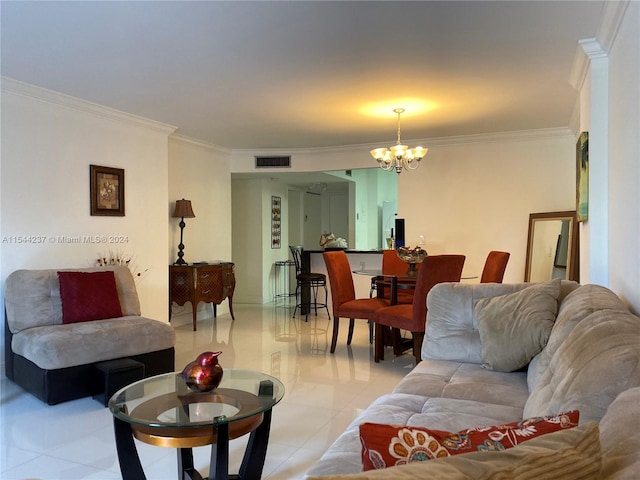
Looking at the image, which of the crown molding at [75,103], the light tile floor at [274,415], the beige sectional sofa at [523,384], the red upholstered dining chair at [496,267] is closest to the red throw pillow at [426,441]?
the beige sectional sofa at [523,384]

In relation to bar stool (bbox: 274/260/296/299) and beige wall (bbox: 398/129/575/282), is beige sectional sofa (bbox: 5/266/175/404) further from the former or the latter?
bar stool (bbox: 274/260/296/299)

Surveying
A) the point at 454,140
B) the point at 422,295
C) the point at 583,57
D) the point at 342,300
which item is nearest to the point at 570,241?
the point at 454,140

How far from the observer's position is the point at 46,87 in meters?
3.87

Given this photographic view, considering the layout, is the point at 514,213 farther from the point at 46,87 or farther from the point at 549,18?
the point at 46,87

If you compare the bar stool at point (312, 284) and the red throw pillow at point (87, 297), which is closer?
the red throw pillow at point (87, 297)

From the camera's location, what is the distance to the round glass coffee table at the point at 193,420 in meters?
1.77

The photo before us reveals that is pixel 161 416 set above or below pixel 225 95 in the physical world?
below

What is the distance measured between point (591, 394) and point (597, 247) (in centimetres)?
221

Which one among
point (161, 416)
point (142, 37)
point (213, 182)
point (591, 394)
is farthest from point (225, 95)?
point (591, 394)

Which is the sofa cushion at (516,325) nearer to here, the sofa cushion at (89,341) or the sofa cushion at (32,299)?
the sofa cushion at (89,341)

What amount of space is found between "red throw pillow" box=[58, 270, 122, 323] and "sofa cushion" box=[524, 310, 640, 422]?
3.27 meters

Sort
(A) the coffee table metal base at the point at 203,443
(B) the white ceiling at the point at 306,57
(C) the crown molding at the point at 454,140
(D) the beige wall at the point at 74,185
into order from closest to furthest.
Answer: (A) the coffee table metal base at the point at 203,443, (B) the white ceiling at the point at 306,57, (D) the beige wall at the point at 74,185, (C) the crown molding at the point at 454,140

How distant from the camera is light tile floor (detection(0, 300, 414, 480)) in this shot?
2326 mm

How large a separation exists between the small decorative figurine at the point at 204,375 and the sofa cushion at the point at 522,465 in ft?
4.81
